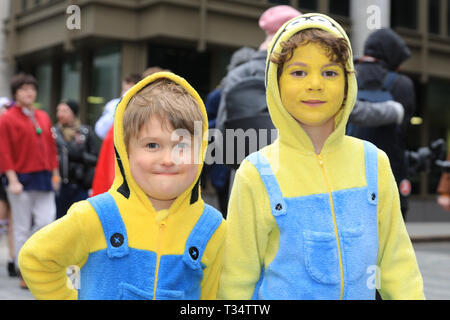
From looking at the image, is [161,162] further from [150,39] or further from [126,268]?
[150,39]

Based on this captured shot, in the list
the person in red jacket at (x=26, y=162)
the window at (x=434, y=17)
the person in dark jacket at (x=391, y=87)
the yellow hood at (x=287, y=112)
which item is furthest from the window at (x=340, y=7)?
the yellow hood at (x=287, y=112)

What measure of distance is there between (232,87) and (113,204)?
1722mm

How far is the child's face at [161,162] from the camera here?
2.16m

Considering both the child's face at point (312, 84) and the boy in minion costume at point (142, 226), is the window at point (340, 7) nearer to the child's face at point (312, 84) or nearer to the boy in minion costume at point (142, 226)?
the child's face at point (312, 84)

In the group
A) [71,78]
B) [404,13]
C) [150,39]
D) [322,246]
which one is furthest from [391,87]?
[404,13]

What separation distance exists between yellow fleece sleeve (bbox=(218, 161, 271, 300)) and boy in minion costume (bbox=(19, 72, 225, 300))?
109 mm

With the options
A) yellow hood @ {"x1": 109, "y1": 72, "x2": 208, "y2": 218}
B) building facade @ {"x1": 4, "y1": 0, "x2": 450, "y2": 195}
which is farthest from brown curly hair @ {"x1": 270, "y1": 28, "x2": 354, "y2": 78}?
building facade @ {"x1": 4, "y1": 0, "x2": 450, "y2": 195}

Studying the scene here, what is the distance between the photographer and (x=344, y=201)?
2.41 m

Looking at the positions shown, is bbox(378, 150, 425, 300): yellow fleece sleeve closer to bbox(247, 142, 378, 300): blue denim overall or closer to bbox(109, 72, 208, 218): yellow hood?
bbox(247, 142, 378, 300): blue denim overall

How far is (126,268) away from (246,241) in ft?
1.43

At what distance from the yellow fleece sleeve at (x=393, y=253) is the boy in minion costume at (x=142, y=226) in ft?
2.08

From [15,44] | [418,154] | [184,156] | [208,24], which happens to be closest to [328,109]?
[184,156]

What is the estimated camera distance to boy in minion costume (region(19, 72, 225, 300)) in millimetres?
2166
